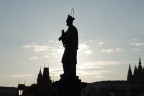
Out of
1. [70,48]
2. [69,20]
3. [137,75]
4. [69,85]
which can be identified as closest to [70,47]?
[70,48]

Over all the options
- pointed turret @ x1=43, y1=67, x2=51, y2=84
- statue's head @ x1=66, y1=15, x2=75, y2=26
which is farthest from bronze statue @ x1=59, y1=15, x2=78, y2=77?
pointed turret @ x1=43, y1=67, x2=51, y2=84

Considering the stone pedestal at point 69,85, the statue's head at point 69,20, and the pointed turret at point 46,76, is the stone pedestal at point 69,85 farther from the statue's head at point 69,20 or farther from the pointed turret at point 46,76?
the pointed turret at point 46,76

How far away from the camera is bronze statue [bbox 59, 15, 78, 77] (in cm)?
1844

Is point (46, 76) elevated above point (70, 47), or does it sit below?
above

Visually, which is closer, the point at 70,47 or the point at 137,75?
the point at 70,47

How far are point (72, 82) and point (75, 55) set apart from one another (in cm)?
173

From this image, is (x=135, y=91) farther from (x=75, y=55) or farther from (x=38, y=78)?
(x=75, y=55)

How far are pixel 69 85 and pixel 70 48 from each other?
7.09ft

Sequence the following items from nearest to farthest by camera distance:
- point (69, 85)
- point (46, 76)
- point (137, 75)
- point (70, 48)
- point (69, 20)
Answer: point (69, 85) → point (70, 48) → point (69, 20) → point (46, 76) → point (137, 75)

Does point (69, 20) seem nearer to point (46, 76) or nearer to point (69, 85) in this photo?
point (69, 85)

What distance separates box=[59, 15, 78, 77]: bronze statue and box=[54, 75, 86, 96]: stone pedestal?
1.56 ft

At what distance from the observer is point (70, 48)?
61.6 ft

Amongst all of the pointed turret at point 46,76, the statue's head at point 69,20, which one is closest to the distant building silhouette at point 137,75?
the pointed turret at point 46,76

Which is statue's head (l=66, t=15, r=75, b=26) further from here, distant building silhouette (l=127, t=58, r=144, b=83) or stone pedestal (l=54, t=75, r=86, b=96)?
distant building silhouette (l=127, t=58, r=144, b=83)
